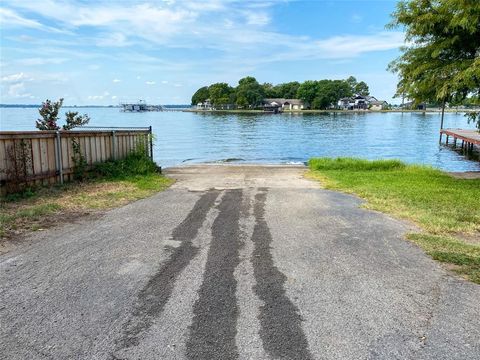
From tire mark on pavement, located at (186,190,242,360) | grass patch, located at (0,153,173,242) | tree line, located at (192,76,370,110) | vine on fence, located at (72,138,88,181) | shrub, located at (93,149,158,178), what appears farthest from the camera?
tree line, located at (192,76,370,110)

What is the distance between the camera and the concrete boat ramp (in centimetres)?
313

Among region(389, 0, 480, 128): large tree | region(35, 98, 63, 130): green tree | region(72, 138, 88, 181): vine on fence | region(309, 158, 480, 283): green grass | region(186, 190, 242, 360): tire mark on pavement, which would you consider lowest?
region(309, 158, 480, 283): green grass

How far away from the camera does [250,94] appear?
16138 centimetres

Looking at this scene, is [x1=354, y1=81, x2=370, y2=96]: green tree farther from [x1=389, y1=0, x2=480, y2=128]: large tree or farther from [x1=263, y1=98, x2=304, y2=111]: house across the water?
[x1=389, y1=0, x2=480, y2=128]: large tree

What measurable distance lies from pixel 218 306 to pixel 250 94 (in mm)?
161545

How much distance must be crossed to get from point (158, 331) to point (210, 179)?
895 centimetres

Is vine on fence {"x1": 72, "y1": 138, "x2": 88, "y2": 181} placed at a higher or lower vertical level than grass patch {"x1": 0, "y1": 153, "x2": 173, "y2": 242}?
higher

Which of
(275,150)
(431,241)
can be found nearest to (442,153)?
(275,150)

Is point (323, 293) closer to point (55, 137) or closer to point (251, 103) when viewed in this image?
point (55, 137)

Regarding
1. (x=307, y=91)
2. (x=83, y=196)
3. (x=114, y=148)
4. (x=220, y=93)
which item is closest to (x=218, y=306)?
(x=83, y=196)

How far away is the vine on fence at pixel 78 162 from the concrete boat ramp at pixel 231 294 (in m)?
3.75

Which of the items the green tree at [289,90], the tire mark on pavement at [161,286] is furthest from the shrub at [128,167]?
the green tree at [289,90]

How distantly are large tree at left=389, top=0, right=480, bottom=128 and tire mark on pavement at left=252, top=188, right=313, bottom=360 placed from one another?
7.51 meters

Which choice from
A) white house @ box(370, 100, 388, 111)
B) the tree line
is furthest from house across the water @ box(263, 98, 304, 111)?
white house @ box(370, 100, 388, 111)
